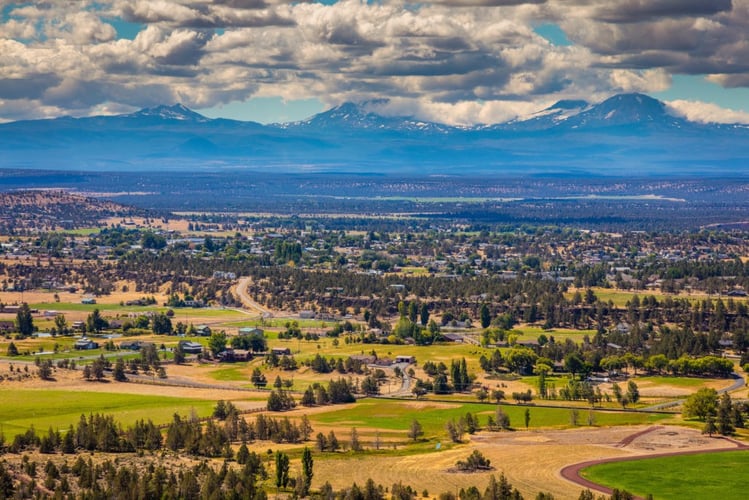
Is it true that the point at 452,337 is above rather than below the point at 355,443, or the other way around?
above

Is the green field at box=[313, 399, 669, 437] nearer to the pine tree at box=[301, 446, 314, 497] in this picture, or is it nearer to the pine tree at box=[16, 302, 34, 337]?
the pine tree at box=[301, 446, 314, 497]

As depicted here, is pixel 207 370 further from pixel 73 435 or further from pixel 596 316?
pixel 596 316

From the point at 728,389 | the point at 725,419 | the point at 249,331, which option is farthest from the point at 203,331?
the point at 725,419

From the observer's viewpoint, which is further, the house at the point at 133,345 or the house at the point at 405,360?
the house at the point at 133,345

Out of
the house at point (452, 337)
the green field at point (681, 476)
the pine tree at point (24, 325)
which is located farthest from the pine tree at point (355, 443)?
the pine tree at point (24, 325)

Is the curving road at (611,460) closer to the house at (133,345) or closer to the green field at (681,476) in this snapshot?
the green field at (681,476)

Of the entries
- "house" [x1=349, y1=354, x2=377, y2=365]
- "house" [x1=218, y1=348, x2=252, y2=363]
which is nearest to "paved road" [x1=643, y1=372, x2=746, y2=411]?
"house" [x1=349, y1=354, x2=377, y2=365]

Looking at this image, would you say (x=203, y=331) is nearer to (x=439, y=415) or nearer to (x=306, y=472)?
(x=439, y=415)
